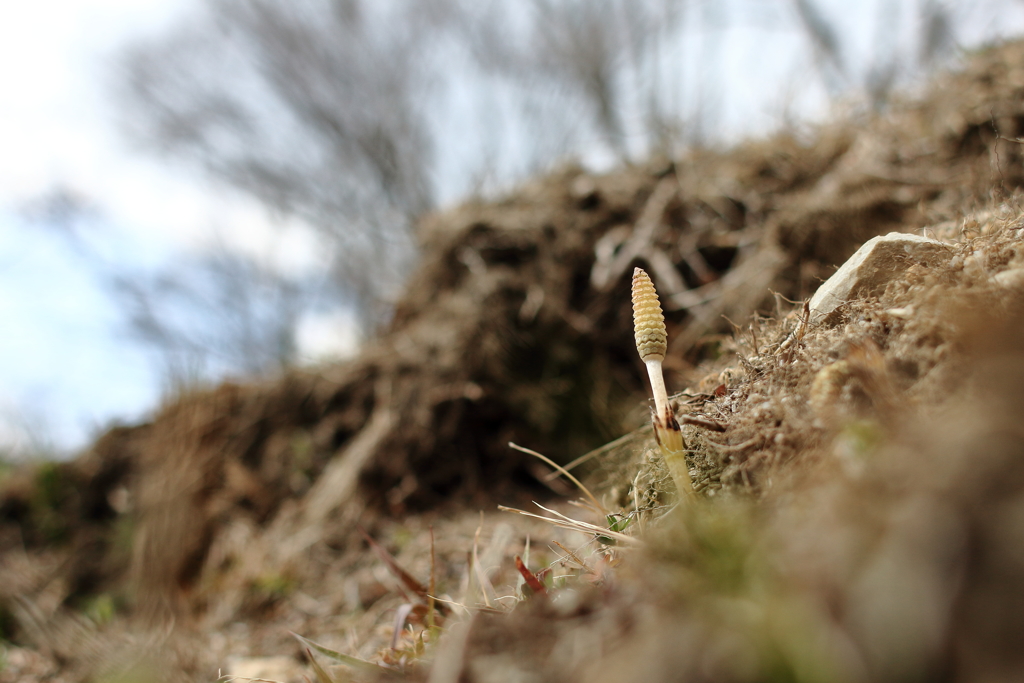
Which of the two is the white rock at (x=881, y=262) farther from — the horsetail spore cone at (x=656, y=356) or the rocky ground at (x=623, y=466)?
the horsetail spore cone at (x=656, y=356)

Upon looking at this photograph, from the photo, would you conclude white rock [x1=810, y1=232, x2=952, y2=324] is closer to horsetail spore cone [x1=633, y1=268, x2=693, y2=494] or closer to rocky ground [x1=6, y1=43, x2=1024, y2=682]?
rocky ground [x1=6, y1=43, x2=1024, y2=682]

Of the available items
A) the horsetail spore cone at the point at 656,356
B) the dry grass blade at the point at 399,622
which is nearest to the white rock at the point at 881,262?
the horsetail spore cone at the point at 656,356

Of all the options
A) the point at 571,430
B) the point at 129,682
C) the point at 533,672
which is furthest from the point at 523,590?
the point at 571,430

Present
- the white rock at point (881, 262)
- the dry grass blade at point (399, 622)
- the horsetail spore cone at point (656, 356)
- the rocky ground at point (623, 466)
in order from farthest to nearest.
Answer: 1. the dry grass blade at point (399, 622)
2. the white rock at point (881, 262)
3. the horsetail spore cone at point (656, 356)
4. the rocky ground at point (623, 466)

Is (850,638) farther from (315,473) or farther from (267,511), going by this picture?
(267,511)

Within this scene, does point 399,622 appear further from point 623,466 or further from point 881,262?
point 881,262

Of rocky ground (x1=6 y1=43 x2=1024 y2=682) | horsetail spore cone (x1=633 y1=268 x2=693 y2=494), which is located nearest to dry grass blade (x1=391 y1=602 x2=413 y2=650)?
rocky ground (x1=6 y1=43 x2=1024 y2=682)

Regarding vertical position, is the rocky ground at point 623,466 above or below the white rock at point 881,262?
below
